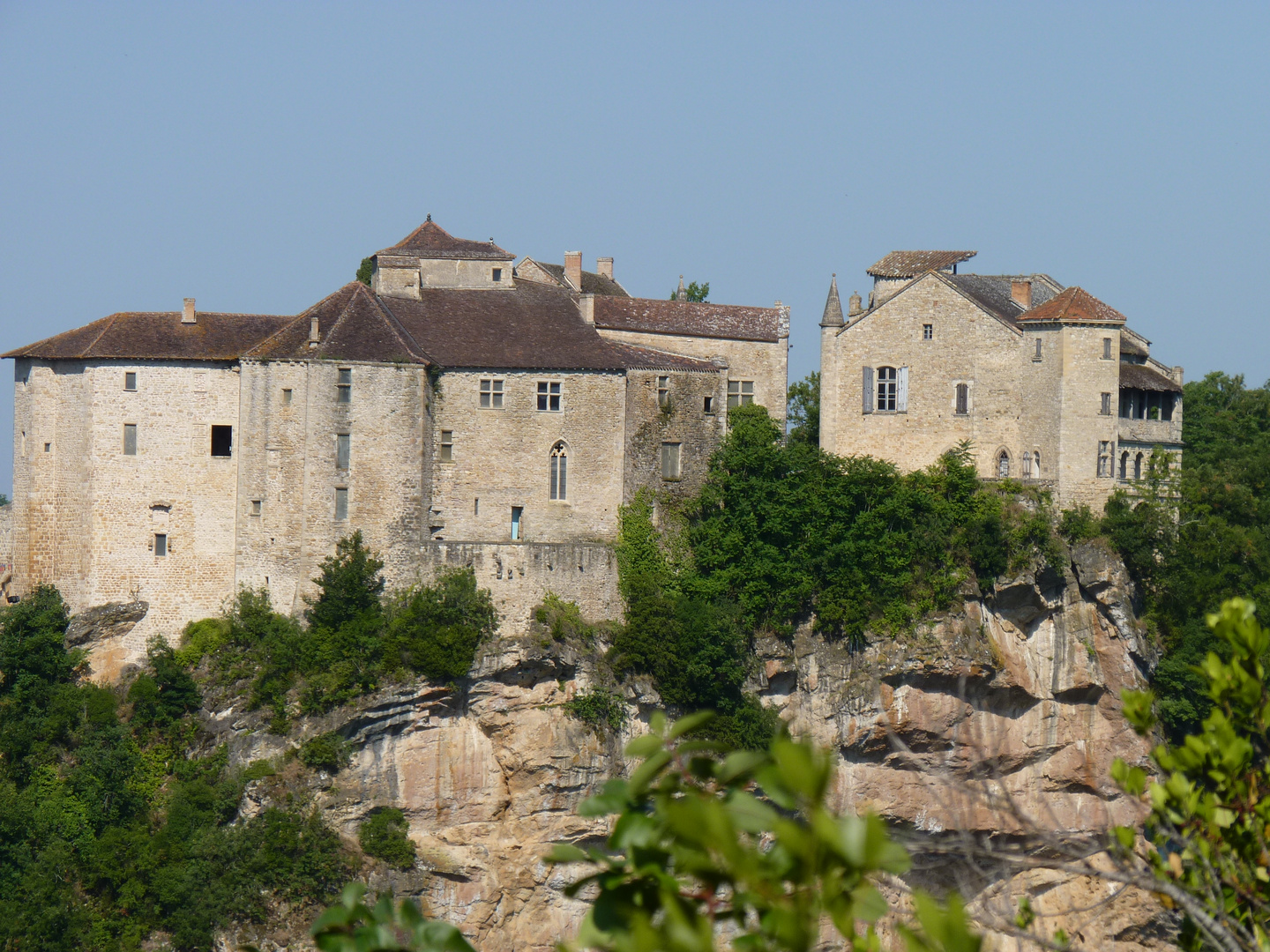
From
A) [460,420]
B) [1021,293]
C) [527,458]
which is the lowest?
[527,458]

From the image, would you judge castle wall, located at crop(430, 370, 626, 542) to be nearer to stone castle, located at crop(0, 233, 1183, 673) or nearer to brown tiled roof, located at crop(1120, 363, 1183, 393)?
stone castle, located at crop(0, 233, 1183, 673)

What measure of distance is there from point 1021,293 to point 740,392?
28.4 feet

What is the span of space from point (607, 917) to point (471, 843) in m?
37.0

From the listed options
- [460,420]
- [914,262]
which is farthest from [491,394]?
[914,262]

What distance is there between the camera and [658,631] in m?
43.5

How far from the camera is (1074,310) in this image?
45.4 metres

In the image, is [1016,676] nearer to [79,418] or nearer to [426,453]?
[426,453]

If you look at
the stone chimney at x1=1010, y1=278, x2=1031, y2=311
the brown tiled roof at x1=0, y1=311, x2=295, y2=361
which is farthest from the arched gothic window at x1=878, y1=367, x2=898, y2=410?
the brown tiled roof at x1=0, y1=311, x2=295, y2=361

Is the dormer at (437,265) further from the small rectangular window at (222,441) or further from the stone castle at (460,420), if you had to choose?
the small rectangular window at (222,441)

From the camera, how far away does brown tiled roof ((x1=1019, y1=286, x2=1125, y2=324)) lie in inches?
1781

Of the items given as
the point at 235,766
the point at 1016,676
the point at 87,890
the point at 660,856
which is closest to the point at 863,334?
the point at 1016,676

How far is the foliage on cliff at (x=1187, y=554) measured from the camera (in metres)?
45.8

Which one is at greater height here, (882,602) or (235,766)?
(882,602)

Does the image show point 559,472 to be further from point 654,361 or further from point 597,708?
point 597,708
